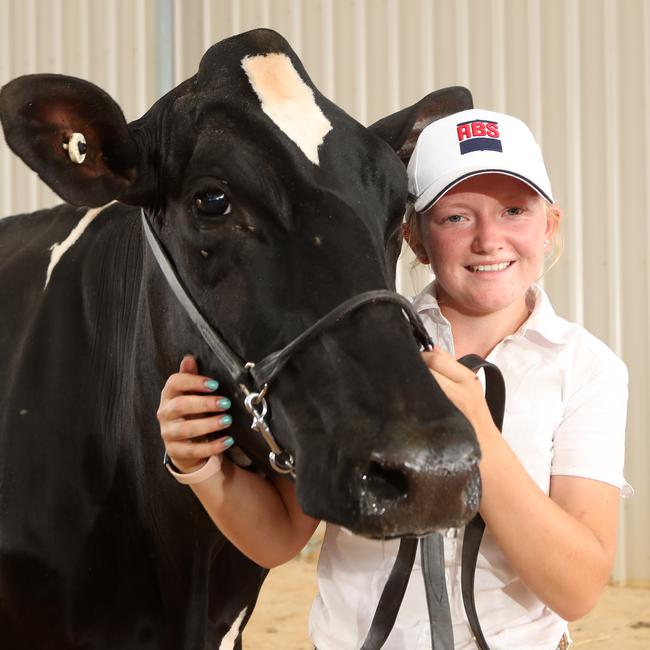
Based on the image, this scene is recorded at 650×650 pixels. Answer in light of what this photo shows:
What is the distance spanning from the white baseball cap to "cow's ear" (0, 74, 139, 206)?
558 millimetres

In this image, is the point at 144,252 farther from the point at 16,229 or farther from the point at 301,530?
the point at 16,229

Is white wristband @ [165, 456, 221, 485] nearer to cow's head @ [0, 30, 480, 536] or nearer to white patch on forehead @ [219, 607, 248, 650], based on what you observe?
cow's head @ [0, 30, 480, 536]

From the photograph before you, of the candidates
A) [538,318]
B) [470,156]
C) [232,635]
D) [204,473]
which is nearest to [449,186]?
[470,156]

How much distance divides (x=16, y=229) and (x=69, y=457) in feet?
2.93

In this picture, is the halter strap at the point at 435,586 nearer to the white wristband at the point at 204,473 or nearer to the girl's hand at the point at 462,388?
the girl's hand at the point at 462,388

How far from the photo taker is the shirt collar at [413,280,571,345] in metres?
1.86

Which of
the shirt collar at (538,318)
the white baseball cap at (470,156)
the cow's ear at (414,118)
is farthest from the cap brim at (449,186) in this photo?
the cow's ear at (414,118)

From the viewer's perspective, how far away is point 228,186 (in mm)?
1687

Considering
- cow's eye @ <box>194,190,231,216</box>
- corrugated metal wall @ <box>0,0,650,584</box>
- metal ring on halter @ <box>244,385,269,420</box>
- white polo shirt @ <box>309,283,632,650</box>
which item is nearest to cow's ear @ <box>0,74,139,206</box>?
cow's eye @ <box>194,190,231,216</box>

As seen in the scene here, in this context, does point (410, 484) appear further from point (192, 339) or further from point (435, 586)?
point (192, 339)

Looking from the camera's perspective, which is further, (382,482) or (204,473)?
(204,473)

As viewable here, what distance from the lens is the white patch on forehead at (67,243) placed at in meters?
2.45

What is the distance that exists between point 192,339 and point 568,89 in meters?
3.78

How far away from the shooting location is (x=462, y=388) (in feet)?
5.09
